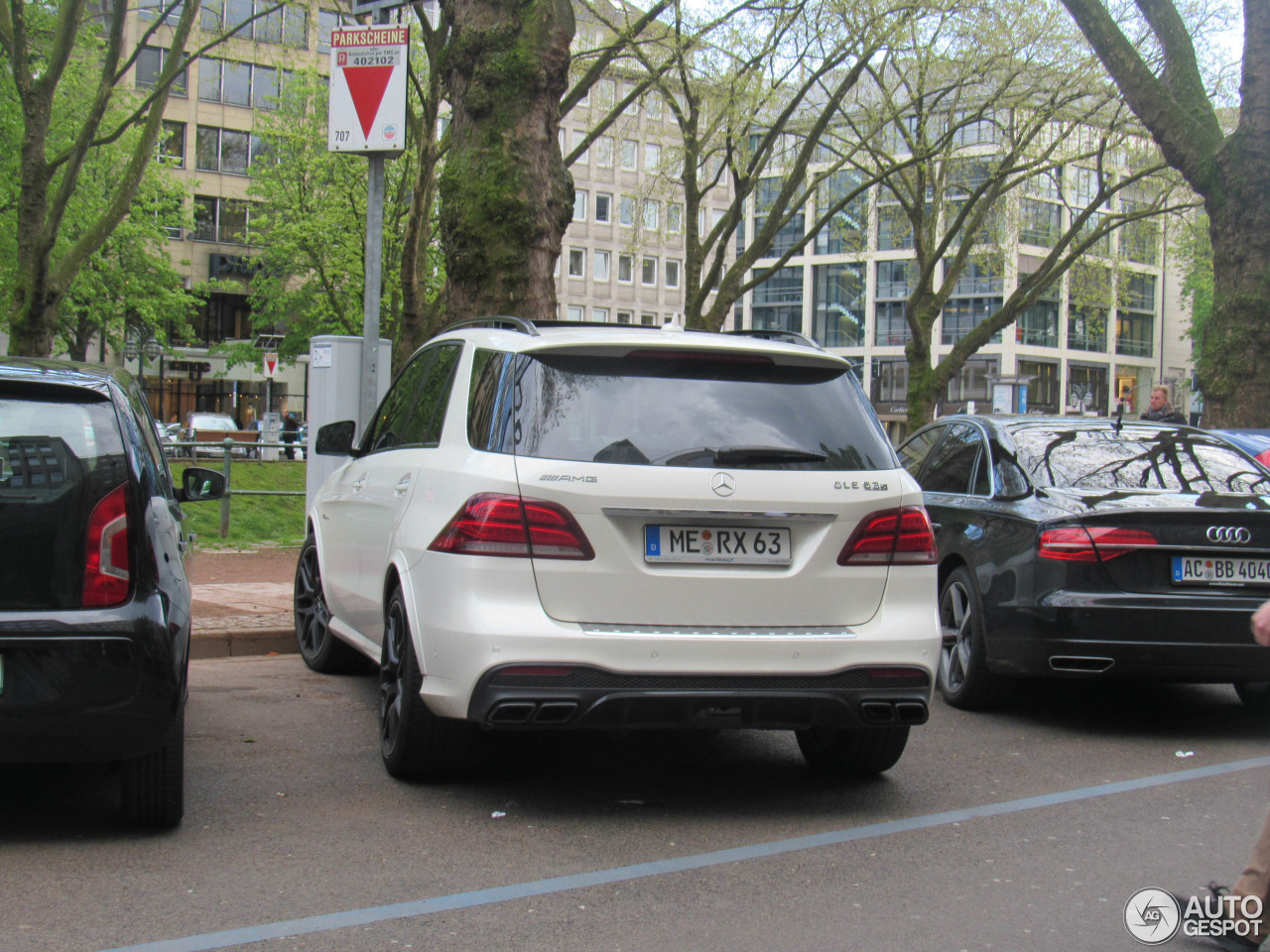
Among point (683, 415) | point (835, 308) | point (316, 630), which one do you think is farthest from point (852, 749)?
point (835, 308)

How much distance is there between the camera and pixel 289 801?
5.25 metres

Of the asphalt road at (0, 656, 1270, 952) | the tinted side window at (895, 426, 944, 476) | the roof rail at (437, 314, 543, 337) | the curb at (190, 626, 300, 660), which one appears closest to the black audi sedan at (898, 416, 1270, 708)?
the asphalt road at (0, 656, 1270, 952)

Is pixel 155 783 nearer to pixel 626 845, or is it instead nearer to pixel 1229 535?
pixel 626 845

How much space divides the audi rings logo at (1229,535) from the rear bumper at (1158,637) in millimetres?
275

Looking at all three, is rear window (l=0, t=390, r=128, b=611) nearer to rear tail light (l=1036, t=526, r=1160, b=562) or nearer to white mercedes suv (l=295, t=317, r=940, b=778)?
white mercedes suv (l=295, t=317, r=940, b=778)

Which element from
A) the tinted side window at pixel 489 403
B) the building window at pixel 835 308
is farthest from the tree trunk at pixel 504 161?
the building window at pixel 835 308

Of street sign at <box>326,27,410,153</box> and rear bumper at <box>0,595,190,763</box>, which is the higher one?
street sign at <box>326,27,410,153</box>

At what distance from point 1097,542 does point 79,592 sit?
15.0ft

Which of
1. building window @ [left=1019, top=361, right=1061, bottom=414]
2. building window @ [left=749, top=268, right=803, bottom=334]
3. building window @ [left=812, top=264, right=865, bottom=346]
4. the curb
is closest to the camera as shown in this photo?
the curb

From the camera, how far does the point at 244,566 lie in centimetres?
1367

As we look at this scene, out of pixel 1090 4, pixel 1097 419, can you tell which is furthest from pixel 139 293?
pixel 1097 419

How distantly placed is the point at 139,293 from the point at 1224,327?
41.4 m

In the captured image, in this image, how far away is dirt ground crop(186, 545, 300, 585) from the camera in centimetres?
1254

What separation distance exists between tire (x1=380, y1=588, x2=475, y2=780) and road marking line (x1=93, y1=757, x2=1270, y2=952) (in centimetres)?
113
